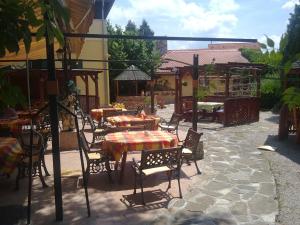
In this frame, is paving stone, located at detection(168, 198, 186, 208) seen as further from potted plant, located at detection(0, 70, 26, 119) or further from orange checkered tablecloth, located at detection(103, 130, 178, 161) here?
potted plant, located at detection(0, 70, 26, 119)

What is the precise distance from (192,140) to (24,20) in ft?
21.1

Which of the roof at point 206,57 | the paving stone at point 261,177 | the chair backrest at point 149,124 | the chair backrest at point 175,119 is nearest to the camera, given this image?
the paving stone at point 261,177

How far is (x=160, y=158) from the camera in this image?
5965 millimetres

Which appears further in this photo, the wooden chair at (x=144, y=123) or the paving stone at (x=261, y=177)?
the wooden chair at (x=144, y=123)

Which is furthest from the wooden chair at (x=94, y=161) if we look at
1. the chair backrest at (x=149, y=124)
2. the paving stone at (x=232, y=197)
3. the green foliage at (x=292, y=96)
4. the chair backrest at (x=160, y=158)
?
the green foliage at (x=292, y=96)

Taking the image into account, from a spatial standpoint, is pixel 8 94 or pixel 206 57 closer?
pixel 8 94

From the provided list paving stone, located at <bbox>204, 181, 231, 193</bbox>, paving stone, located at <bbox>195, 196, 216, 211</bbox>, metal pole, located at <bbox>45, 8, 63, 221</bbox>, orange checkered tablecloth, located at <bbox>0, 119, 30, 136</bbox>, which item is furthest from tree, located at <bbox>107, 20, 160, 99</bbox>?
metal pole, located at <bbox>45, 8, 63, 221</bbox>

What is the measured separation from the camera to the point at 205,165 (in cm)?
818

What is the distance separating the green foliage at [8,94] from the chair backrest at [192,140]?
5.97 m

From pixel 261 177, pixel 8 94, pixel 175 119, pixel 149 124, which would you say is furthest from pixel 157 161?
pixel 175 119

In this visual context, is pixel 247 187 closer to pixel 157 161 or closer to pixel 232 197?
pixel 232 197

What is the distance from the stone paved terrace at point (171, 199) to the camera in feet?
16.7

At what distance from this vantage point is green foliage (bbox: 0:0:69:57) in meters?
1.64

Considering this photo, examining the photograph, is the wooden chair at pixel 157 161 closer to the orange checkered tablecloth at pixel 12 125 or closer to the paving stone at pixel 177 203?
the paving stone at pixel 177 203
